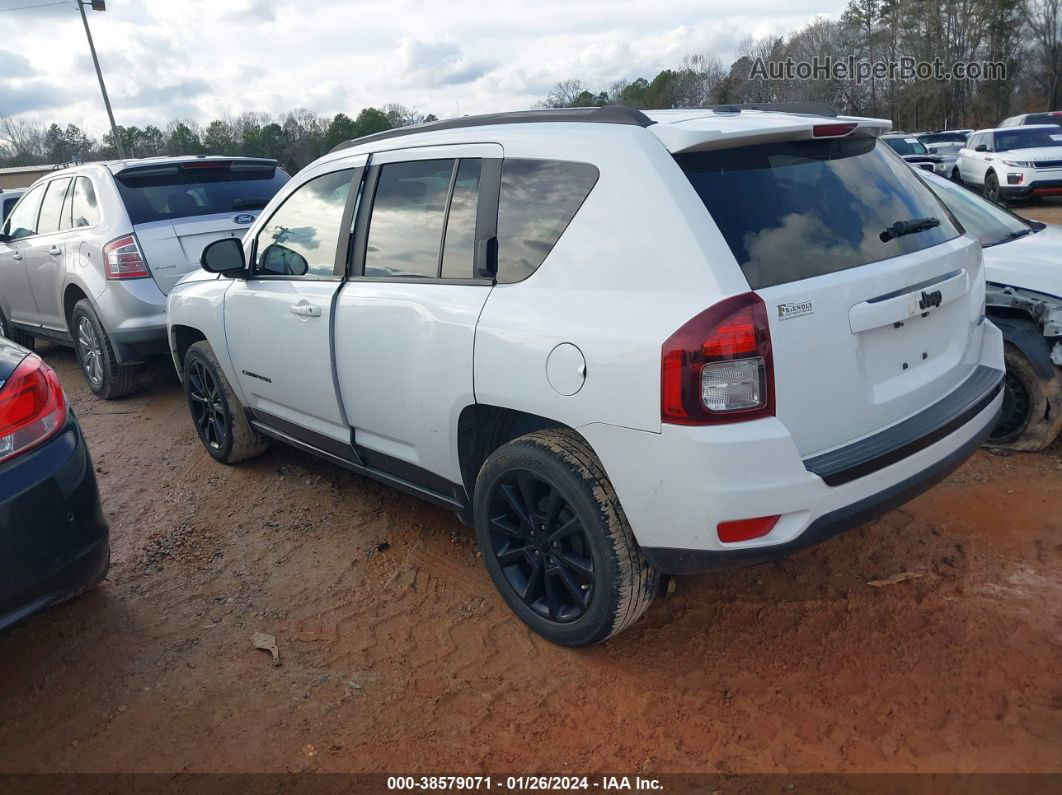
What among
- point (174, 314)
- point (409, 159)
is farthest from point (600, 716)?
point (174, 314)

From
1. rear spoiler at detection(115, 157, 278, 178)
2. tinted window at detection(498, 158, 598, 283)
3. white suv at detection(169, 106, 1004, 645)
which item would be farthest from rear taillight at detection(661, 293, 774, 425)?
rear spoiler at detection(115, 157, 278, 178)

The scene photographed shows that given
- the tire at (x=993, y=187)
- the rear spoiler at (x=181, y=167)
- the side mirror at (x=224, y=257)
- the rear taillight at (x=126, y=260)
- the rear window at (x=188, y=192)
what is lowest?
the tire at (x=993, y=187)

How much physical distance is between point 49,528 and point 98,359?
4302 millimetres

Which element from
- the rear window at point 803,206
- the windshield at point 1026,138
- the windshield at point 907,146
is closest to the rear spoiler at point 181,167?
the rear window at point 803,206

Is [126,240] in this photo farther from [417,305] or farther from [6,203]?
[6,203]

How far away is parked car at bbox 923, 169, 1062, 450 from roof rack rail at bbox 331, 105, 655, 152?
7.16 ft

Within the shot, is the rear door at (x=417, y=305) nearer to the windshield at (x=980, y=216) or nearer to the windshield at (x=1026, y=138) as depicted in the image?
the windshield at (x=980, y=216)

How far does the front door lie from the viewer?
3760 millimetres

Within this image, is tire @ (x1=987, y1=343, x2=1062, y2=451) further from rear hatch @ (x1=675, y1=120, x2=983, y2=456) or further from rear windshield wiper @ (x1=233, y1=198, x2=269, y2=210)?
A: rear windshield wiper @ (x1=233, y1=198, x2=269, y2=210)

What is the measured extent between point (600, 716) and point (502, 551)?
72cm

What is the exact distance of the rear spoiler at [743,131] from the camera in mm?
2562

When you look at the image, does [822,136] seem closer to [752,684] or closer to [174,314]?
[752,684]

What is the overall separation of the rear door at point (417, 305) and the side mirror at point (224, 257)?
97cm

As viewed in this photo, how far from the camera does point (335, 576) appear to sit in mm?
3762
